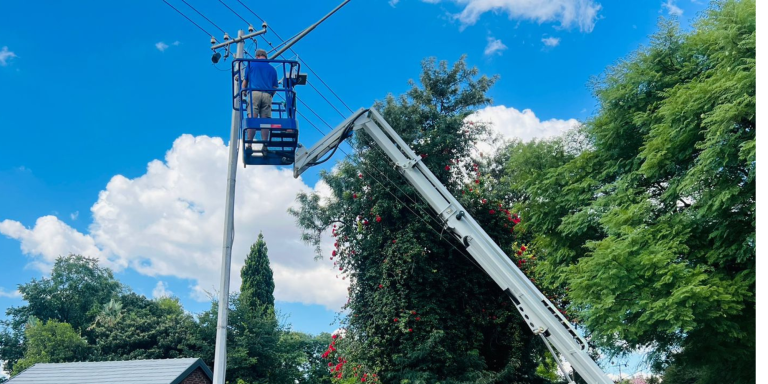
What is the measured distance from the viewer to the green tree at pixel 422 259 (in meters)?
15.4

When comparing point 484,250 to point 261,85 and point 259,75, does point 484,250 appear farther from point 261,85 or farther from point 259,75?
point 259,75

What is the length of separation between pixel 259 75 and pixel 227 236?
289 centimetres

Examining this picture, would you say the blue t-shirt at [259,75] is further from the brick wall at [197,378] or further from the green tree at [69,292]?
the green tree at [69,292]

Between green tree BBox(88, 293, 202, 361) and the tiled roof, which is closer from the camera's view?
the tiled roof

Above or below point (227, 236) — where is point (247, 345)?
above

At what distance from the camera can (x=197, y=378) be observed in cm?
1638

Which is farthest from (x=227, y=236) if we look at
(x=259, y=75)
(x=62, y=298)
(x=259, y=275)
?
(x=62, y=298)

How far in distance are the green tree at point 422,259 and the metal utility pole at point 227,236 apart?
6.99 meters

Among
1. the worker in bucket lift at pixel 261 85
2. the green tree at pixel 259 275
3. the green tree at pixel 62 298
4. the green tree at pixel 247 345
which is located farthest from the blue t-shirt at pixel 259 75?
the green tree at pixel 62 298

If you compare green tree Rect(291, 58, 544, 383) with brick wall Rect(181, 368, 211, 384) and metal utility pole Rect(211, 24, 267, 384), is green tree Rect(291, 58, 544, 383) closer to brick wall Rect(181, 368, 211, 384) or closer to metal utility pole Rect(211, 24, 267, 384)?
brick wall Rect(181, 368, 211, 384)

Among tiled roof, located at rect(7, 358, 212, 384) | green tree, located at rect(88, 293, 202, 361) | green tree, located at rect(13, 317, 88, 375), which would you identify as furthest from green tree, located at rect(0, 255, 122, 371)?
tiled roof, located at rect(7, 358, 212, 384)

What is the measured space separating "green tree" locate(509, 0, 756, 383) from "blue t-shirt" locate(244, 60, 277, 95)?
7.06m

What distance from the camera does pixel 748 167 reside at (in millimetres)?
11250

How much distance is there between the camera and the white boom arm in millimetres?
10664
